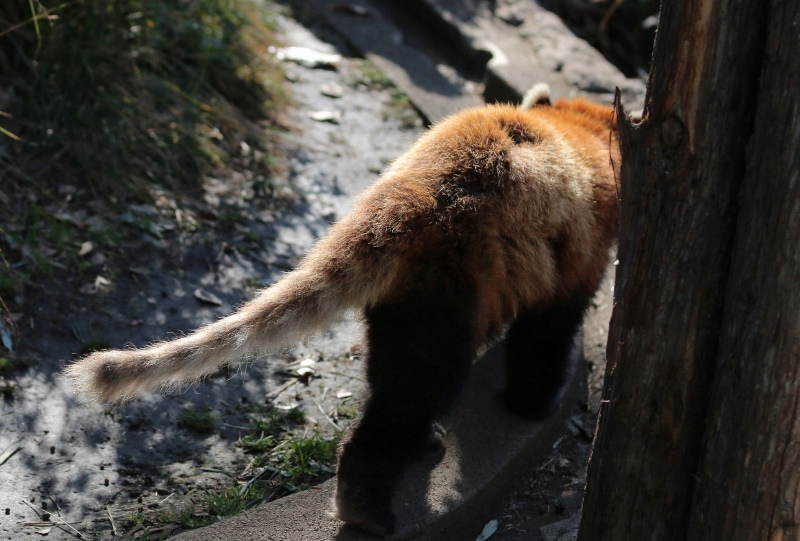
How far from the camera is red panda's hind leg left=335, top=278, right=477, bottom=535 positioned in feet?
10.3

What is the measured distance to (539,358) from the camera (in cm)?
401

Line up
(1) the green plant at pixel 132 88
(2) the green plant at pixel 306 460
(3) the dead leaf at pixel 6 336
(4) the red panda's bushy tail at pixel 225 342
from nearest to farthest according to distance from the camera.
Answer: (4) the red panda's bushy tail at pixel 225 342 → (2) the green plant at pixel 306 460 → (3) the dead leaf at pixel 6 336 → (1) the green plant at pixel 132 88

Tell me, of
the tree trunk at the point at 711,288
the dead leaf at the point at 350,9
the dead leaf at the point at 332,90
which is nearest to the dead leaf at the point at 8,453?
the tree trunk at the point at 711,288

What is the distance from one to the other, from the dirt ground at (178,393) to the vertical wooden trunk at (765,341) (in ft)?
4.45

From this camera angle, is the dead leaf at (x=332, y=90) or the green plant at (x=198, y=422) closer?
the green plant at (x=198, y=422)

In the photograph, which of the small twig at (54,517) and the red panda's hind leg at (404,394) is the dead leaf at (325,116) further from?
the small twig at (54,517)

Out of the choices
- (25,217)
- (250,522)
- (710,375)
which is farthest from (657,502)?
(25,217)

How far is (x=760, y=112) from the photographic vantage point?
92.0 inches

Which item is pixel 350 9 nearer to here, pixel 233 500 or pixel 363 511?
pixel 233 500

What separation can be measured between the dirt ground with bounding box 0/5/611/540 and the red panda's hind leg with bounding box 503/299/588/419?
13.7 inches

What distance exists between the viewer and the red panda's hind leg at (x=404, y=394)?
3152mm

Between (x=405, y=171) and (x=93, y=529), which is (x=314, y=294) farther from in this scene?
(x=93, y=529)

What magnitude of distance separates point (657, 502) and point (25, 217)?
4.01 m

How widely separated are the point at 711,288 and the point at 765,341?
239 mm
